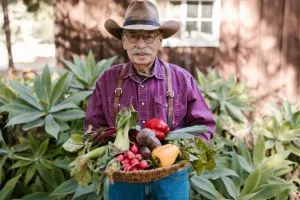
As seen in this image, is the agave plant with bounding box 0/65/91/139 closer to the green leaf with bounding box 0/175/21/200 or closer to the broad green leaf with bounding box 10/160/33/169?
the broad green leaf with bounding box 10/160/33/169

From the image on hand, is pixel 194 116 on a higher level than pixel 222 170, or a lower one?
higher

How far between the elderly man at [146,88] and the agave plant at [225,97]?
5.46 feet

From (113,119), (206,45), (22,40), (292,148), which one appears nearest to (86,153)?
(113,119)

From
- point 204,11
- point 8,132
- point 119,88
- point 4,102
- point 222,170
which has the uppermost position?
point 204,11

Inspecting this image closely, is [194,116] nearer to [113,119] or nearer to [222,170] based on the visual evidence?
[113,119]

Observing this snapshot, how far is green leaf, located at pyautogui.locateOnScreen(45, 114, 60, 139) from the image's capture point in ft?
11.1

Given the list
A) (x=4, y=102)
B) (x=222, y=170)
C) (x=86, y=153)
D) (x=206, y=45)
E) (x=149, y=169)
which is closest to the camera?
(x=149, y=169)

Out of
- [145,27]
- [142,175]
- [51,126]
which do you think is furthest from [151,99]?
[51,126]

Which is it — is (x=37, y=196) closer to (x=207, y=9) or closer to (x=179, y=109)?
(x=179, y=109)

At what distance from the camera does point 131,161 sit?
215cm

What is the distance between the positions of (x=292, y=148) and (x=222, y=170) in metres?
0.93

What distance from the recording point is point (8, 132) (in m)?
3.74

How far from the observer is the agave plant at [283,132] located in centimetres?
408

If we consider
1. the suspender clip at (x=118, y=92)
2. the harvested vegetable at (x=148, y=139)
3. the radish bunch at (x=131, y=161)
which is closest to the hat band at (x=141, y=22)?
the suspender clip at (x=118, y=92)
